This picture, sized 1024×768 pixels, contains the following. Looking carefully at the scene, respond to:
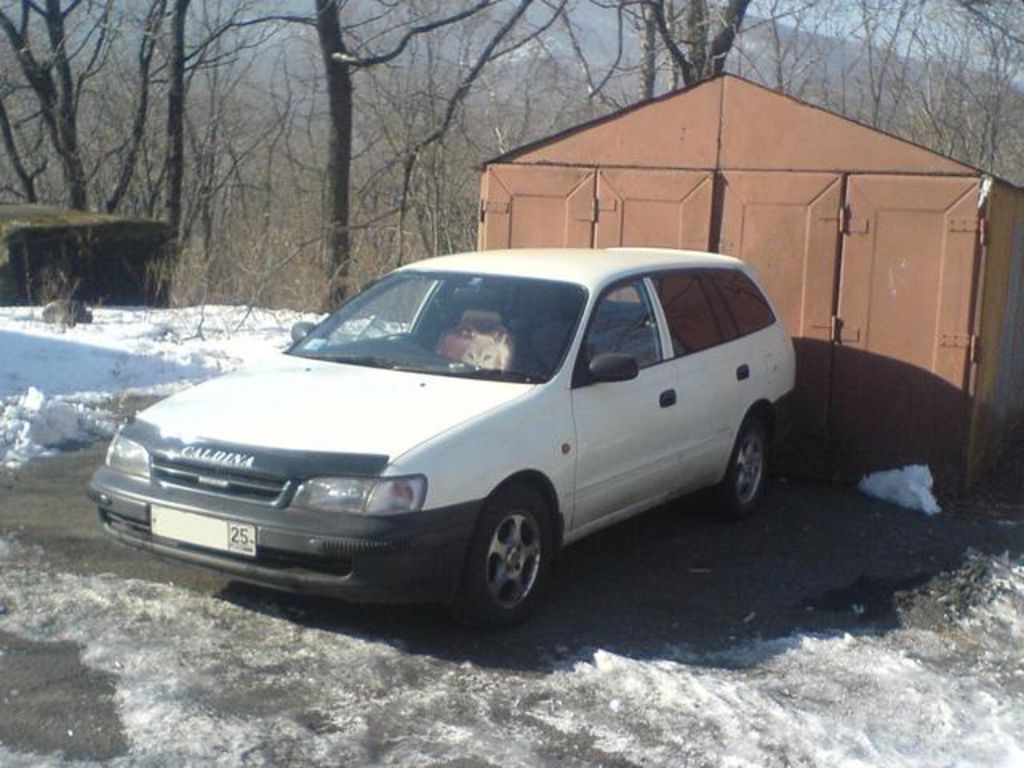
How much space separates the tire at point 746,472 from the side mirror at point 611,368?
1.68 meters

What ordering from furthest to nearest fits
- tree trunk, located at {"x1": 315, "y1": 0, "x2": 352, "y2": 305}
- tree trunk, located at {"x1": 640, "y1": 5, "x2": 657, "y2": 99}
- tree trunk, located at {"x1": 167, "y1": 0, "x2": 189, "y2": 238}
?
tree trunk, located at {"x1": 167, "y1": 0, "x2": 189, "y2": 238} → tree trunk, located at {"x1": 640, "y1": 5, "x2": 657, "y2": 99} → tree trunk, located at {"x1": 315, "y1": 0, "x2": 352, "y2": 305}

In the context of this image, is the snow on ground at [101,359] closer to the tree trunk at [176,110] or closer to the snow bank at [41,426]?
the snow bank at [41,426]

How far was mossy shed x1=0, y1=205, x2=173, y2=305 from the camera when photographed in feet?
54.6

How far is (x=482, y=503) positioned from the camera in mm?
6000

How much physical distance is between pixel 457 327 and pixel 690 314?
4.99 feet

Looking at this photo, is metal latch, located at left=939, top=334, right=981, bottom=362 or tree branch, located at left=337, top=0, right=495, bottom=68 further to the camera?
tree branch, located at left=337, top=0, right=495, bottom=68

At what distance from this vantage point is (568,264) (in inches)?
301

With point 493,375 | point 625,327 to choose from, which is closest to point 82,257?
point 625,327

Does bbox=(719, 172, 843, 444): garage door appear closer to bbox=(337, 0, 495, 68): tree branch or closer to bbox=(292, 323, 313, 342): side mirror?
bbox=(292, 323, 313, 342): side mirror

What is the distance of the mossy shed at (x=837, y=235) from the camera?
29.8 feet

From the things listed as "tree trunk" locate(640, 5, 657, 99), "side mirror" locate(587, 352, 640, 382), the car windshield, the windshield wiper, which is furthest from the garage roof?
"tree trunk" locate(640, 5, 657, 99)

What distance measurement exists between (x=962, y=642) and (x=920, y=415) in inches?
118

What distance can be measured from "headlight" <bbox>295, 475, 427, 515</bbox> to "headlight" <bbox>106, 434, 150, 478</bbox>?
0.85 metres

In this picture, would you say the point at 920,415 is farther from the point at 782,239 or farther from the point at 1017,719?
the point at 1017,719
